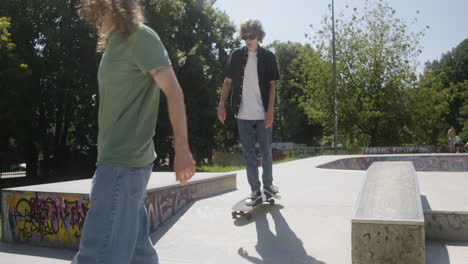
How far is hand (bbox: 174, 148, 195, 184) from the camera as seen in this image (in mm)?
1799

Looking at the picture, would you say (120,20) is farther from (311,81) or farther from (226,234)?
(311,81)

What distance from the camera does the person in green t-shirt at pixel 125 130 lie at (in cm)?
177

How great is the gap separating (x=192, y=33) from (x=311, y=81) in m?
9.92

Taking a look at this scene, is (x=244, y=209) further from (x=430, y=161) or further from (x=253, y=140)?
(x=430, y=161)

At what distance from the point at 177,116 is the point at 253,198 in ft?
8.03

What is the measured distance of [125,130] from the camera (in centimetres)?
182

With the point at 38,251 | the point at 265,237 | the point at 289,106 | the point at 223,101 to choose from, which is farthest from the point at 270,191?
the point at 289,106

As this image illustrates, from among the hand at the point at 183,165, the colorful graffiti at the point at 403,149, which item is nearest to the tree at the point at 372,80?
the colorful graffiti at the point at 403,149

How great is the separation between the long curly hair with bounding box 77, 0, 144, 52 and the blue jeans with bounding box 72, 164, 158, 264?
64 centimetres

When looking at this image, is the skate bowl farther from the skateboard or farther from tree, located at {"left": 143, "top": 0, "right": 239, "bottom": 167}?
tree, located at {"left": 143, "top": 0, "right": 239, "bottom": 167}

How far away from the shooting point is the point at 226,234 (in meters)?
3.68

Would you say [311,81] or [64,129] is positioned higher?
[311,81]

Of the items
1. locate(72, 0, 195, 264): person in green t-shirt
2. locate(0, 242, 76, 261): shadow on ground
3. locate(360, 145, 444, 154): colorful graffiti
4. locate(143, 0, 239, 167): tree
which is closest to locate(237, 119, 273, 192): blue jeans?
locate(0, 242, 76, 261): shadow on ground

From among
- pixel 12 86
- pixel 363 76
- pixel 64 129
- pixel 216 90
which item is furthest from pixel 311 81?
pixel 12 86
